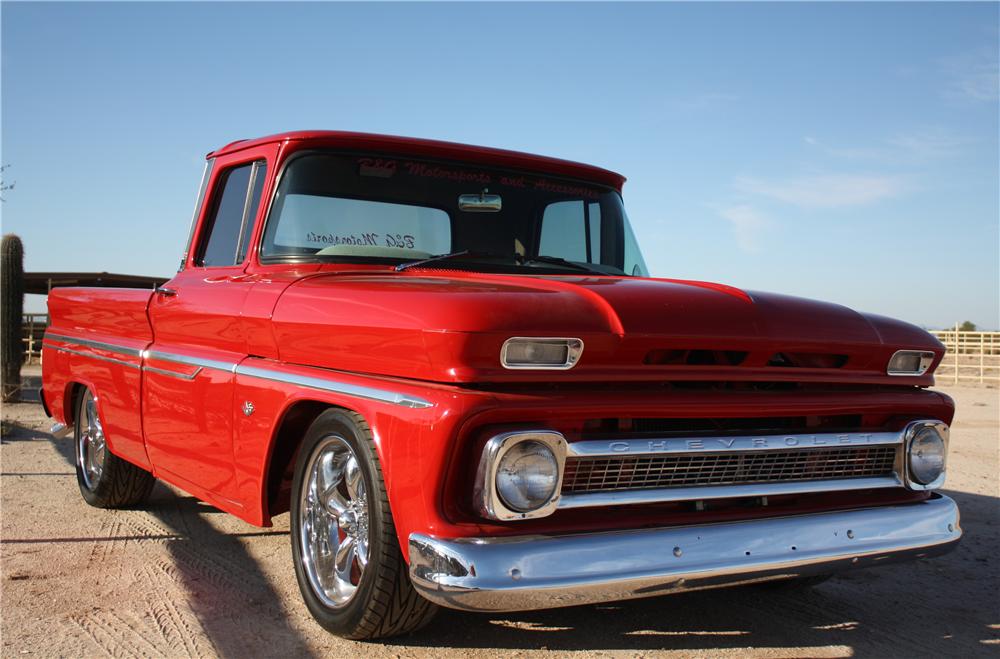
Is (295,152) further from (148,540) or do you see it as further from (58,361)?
(58,361)

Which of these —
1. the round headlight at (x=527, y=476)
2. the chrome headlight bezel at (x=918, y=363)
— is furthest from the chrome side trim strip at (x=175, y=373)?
the chrome headlight bezel at (x=918, y=363)

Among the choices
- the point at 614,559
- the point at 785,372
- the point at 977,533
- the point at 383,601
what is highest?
the point at 785,372

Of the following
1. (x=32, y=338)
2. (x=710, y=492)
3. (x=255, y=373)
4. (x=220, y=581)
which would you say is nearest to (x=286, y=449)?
(x=255, y=373)

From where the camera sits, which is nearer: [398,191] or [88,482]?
[398,191]

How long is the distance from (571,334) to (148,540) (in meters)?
3.01

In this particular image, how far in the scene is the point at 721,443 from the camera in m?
2.89

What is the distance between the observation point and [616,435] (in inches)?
110

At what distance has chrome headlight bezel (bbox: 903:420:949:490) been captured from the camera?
11.0 ft

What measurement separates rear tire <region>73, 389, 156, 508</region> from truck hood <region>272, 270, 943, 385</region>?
231 centimetres

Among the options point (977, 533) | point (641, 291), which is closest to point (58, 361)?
point (641, 291)

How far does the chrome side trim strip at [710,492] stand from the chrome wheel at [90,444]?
3.67 meters

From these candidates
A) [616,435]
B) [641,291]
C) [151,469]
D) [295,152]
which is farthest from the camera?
[151,469]

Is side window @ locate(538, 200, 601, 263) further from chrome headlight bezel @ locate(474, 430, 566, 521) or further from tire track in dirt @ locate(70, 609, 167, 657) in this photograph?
tire track in dirt @ locate(70, 609, 167, 657)

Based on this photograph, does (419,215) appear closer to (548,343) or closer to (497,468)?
(548,343)
